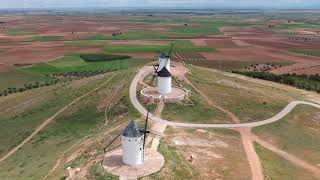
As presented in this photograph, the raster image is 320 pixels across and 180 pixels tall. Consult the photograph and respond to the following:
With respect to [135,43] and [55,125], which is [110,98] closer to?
[55,125]

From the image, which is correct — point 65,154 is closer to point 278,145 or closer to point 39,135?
point 39,135

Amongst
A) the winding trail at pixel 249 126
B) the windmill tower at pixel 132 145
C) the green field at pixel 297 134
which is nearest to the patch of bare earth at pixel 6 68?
the winding trail at pixel 249 126

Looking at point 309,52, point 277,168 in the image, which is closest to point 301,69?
point 309,52

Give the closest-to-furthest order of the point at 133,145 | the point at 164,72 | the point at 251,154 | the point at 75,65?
the point at 133,145
the point at 251,154
the point at 164,72
the point at 75,65

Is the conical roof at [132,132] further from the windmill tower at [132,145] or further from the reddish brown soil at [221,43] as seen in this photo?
the reddish brown soil at [221,43]

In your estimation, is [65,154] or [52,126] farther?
[52,126]

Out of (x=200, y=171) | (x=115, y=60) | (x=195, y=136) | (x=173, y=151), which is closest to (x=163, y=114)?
(x=195, y=136)
